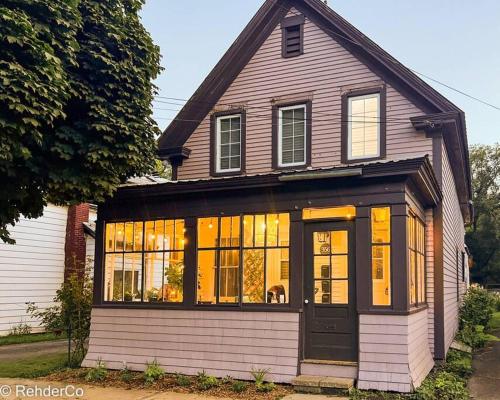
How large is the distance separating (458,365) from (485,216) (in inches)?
1315

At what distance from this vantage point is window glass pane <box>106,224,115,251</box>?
1084 cm

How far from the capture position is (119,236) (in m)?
10.8

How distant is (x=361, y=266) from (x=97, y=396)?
4615mm

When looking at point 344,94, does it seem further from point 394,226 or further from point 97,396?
point 97,396

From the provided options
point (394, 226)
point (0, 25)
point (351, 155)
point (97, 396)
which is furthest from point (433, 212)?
point (0, 25)

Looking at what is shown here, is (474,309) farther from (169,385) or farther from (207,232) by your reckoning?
(169,385)

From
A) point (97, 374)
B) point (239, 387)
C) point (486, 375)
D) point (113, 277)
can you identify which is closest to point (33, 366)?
point (97, 374)

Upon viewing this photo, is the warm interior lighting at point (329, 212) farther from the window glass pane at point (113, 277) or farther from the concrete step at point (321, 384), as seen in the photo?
the window glass pane at point (113, 277)

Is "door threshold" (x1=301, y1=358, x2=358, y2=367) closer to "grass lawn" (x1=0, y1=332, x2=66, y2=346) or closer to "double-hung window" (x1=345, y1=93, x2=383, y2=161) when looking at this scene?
"double-hung window" (x1=345, y1=93, x2=383, y2=161)

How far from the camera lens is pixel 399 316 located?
7.97 m

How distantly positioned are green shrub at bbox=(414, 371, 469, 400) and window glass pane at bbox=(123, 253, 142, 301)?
5.41 meters

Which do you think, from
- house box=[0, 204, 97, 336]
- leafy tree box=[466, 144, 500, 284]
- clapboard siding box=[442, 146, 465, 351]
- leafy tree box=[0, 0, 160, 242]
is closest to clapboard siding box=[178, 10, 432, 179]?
clapboard siding box=[442, 146, 465, 351]

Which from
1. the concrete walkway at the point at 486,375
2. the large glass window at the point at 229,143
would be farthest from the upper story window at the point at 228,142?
the concrete walkway at the point at 486,375

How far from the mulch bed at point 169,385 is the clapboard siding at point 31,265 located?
23.3 feet
